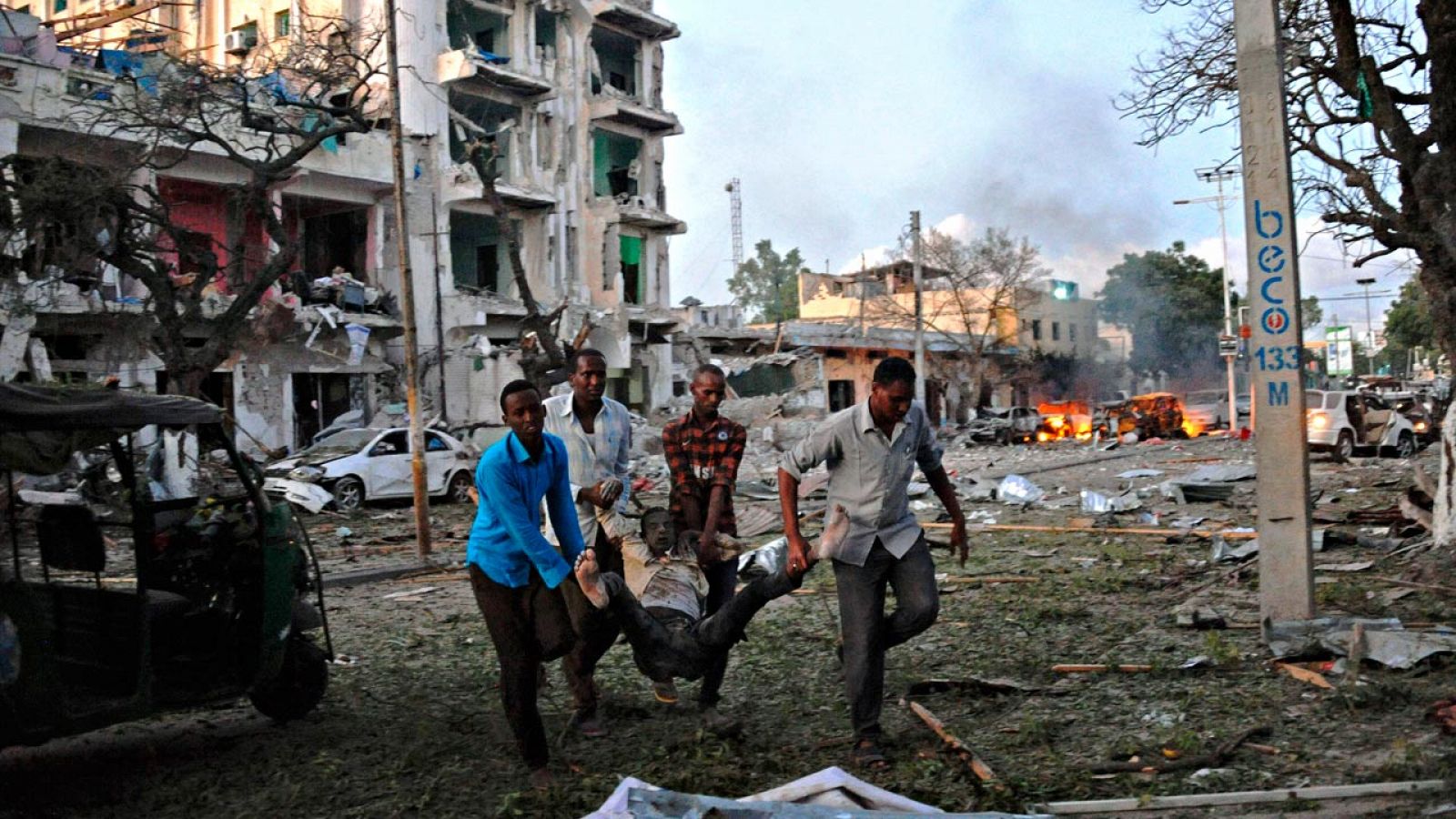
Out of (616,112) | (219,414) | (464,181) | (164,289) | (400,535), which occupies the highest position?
(616,112)

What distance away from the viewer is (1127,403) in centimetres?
3903

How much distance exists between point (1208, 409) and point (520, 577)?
141ft

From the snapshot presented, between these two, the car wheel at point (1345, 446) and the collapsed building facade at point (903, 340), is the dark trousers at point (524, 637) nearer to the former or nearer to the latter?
the car wheel at point (1345, 446)

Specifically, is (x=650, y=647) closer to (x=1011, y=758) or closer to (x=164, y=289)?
(x=1011, y=758)

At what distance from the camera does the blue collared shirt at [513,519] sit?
4.76 meters

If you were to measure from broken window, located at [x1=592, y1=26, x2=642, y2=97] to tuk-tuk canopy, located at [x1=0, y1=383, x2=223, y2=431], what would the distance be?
1346 inches

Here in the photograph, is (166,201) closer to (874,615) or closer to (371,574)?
(371,574)

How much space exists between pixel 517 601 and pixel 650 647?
27.3 inches

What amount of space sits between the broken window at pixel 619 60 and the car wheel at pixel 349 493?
2162 cm

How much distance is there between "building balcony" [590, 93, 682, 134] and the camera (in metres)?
36.6

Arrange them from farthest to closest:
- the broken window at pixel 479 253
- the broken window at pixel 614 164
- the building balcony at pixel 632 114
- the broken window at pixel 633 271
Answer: the broken window at pixel 633 271, the broken window at pixel 614 164, the building balcony at pixel 632 114, the broken window at pixel 479 253

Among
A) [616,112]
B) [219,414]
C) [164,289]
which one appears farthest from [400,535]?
[616,112]

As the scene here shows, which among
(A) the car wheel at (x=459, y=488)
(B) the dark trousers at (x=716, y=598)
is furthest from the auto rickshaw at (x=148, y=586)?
(A) the car wheel at (x=459, y=488)

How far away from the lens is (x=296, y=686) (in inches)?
245
